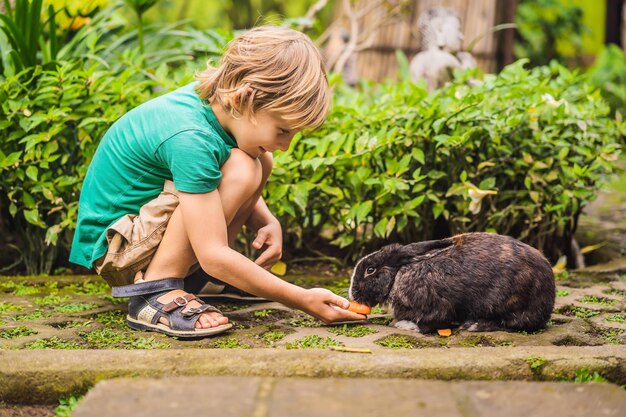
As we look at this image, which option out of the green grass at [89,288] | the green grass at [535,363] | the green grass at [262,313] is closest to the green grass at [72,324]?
the green grass at [89,288]

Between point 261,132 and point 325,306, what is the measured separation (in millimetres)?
690

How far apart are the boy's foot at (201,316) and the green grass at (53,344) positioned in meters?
0.32

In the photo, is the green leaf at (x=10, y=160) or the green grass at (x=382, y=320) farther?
the green leaf at (x=10, y=160)

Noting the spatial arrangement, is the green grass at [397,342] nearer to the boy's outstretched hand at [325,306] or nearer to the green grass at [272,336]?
the boy's outstretched hand at [325,306]

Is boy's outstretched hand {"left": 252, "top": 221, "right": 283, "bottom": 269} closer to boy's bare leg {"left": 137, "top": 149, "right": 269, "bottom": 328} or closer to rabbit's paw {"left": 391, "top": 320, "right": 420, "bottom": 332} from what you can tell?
boy's bare leg {"left": 137, "top": 149, "right": 269, "bottom": 328}

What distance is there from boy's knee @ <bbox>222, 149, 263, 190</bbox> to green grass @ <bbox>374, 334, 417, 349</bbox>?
0.77 m

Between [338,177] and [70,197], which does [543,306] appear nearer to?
[338,177]

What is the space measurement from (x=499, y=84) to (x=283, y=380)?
2643 mm

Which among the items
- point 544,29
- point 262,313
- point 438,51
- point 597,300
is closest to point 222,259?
point 262,313

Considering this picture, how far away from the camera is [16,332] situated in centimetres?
292

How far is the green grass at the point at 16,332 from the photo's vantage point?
9.45ft

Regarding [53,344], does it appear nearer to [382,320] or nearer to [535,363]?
[382,320]

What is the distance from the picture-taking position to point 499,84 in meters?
4.32

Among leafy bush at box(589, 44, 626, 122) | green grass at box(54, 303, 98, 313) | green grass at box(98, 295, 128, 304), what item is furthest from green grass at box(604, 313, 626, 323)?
leafy bush at box(589, 44, 626, 122)
